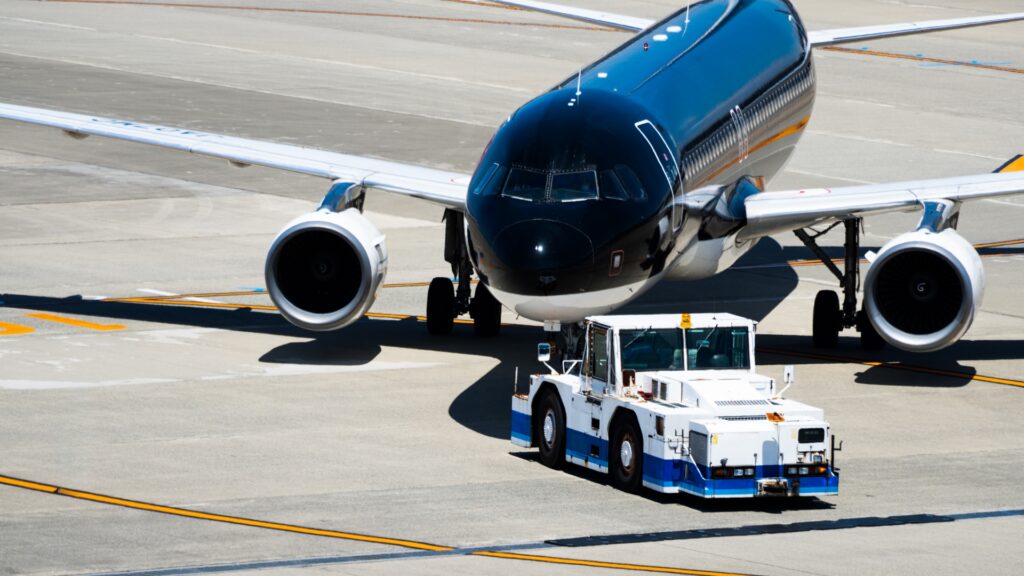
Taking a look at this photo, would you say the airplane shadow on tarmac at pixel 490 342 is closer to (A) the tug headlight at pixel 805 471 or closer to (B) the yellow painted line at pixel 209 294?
(B) the yellow painted line at pixel 209 294

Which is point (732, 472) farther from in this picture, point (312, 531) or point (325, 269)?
point (325, 269)

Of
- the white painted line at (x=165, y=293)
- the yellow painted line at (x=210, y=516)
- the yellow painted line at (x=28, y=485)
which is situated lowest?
the yellow painted line at (x=210, y=516)

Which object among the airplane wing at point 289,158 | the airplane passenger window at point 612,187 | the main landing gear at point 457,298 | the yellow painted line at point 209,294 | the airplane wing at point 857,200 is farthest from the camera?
the yellow painted line at point 209,294

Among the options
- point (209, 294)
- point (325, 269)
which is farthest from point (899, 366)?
point (209, 294)

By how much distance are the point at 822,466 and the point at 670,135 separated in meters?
7.91

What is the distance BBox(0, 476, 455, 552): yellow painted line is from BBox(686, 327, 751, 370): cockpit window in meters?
5.17


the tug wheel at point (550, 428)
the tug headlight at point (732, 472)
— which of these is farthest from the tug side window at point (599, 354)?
the tug headlight at point (732, 472)

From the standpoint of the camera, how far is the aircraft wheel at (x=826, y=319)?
31.4 metres

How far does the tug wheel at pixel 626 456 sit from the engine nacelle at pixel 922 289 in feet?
23.2

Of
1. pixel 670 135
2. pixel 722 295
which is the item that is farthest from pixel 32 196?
pixel 670 135

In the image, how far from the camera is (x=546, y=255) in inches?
949

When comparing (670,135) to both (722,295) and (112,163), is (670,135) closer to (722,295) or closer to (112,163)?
(722,295)

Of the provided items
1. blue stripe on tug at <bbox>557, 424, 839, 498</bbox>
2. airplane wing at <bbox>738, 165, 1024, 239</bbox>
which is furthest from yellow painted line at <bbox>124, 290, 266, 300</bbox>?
blue stripe on tug at <bbox>557, 424, 839, 498</bbox>

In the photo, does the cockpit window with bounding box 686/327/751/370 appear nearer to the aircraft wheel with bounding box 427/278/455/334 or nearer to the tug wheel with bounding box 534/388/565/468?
the tug wheel with bounding box 534/388/565/468
